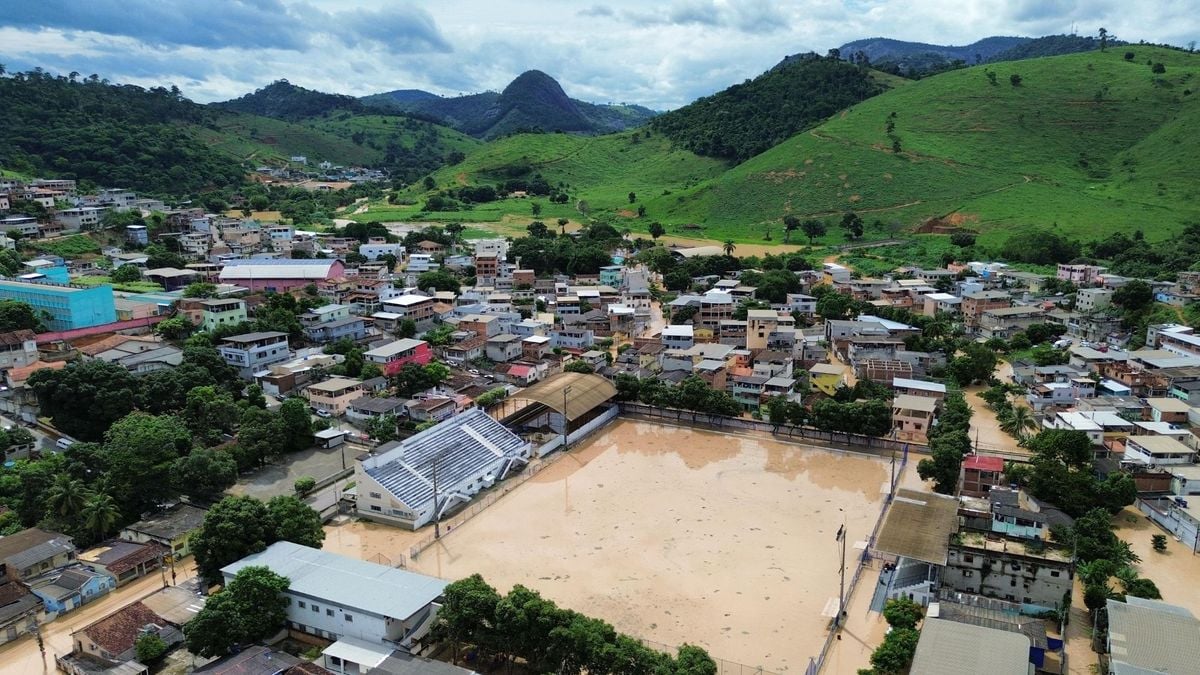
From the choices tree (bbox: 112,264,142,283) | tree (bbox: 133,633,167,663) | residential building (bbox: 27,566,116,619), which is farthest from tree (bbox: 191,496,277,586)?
tree (bbox: 112,264,142,283)

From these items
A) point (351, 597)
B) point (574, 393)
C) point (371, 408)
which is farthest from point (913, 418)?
point (351, 597)

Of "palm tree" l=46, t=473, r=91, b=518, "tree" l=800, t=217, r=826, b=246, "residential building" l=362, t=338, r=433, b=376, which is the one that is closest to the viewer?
"palm tree" l=46, t=473, r=91, b=518

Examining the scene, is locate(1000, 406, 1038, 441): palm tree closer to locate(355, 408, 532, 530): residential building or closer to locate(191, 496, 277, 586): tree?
locate(355, 408, 532, 530): residential building

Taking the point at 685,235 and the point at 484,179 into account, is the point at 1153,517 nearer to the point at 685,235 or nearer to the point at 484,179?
the point at 685,235

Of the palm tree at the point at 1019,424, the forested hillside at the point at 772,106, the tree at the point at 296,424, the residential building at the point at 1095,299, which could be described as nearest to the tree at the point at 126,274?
the tree at the point at 296,424

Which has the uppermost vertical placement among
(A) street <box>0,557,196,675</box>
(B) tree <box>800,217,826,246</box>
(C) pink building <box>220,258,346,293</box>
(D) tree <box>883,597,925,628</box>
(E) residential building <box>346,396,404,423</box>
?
(B) tree <box>800,217,826,246</box>

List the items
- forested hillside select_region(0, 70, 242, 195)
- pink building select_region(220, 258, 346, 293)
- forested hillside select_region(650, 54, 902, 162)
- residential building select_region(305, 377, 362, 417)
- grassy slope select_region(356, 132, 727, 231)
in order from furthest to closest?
forested hillside select_region(650, 54, 902, 162) → grassy slope select_region(356, 132, 727, 231) → forested hillside select_region(0, 70, 242, 195) → pink building select_region(220, 258, 346, 293) → residential building select_region(305, 377, 362, 417)
